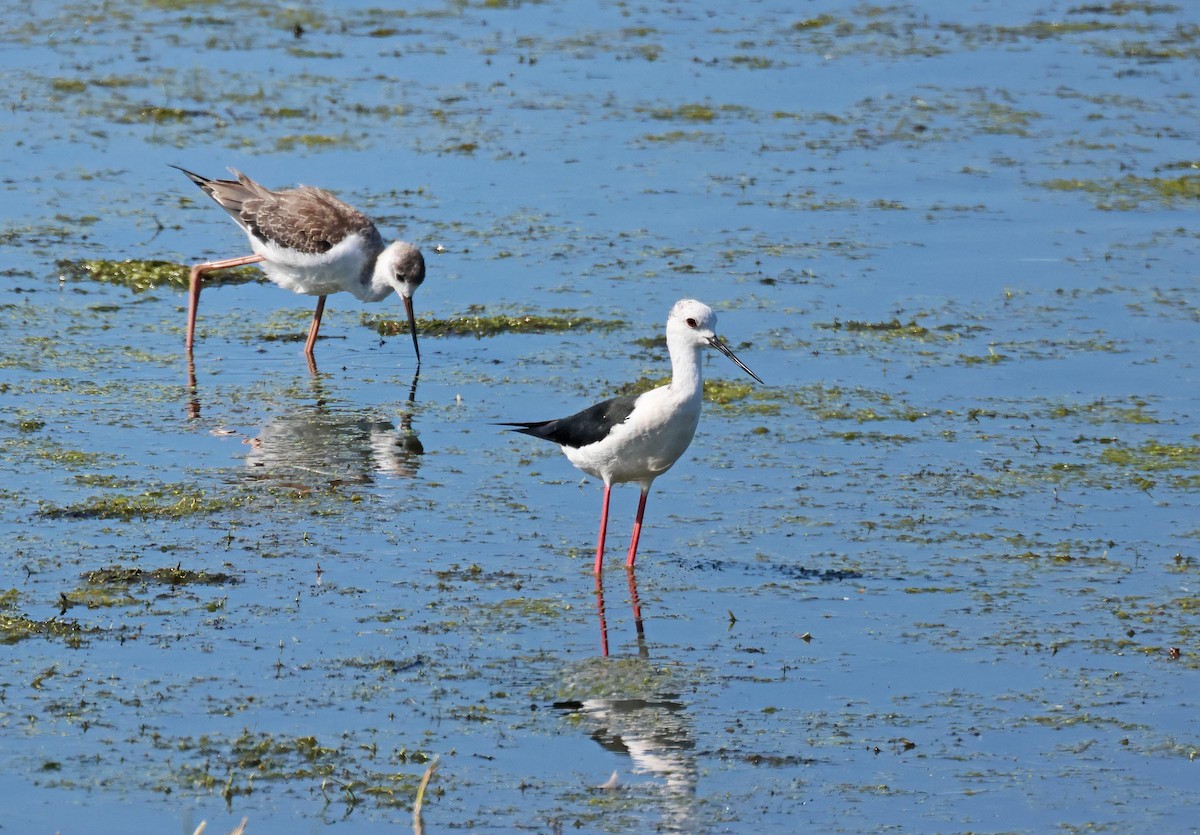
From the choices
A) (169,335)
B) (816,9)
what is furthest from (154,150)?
(816,9)

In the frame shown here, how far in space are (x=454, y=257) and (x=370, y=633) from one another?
686 cm

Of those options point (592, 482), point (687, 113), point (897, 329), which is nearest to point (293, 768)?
point (592, 482)

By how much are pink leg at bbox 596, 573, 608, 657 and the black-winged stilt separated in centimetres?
8

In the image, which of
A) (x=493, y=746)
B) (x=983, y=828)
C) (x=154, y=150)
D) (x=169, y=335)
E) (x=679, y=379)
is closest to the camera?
(x=983, y=828)

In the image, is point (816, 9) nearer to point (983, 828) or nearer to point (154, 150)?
point (154, 150)

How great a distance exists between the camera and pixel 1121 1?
2342cm

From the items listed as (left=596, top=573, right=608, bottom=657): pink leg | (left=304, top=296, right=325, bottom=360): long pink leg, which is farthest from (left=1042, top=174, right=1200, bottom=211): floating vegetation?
(left=596, top=573, right=608, bottom=657): pink leg

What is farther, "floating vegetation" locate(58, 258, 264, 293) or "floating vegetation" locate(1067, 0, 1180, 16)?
"floating vegetation" locate(1067, 0, 1180, 16)

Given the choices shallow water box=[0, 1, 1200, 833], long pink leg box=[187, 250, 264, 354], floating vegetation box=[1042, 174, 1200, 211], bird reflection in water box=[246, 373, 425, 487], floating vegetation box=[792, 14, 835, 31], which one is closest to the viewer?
shallow water box=[0, 1, 1200, 833]

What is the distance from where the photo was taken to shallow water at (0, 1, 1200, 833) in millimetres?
6551

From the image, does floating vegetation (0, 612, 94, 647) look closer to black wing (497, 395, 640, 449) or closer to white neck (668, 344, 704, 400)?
black wing (497, 395, 640, 449)

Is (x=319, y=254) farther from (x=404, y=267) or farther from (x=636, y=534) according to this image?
(x=636, y=534)

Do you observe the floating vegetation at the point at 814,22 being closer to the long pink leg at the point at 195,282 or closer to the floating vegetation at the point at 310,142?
the floating vegetation at the point at 310,142

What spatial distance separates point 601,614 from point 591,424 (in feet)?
3.27
